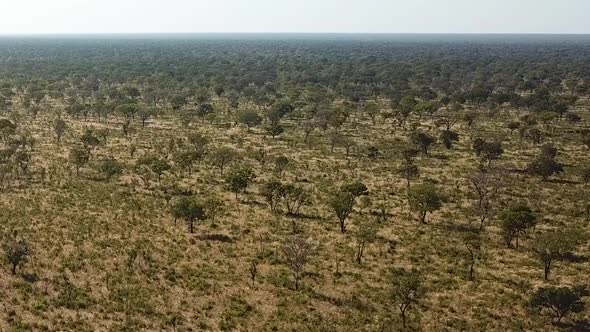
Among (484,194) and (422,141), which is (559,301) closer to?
(484,194)

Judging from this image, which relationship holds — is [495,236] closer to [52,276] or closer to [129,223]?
[129,223]

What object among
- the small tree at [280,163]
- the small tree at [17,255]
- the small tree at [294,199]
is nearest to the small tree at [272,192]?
the small tree at [294,199]

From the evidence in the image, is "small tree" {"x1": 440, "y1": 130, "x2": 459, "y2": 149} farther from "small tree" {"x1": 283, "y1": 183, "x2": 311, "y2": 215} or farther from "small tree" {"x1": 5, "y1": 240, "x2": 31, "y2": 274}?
"small tree" {"x1": 5, "y1": 240, "x2": 31, "y2": 274}

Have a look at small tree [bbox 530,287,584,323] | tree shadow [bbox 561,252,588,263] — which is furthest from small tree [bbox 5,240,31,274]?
tree shadow [bbox 561,252,588,263]

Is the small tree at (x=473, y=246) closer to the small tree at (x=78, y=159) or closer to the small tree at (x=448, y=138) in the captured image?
the small tree at (x=448, y=138)

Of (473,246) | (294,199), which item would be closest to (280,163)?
(294,199)

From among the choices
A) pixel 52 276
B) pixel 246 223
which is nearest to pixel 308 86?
pixel 246 223
